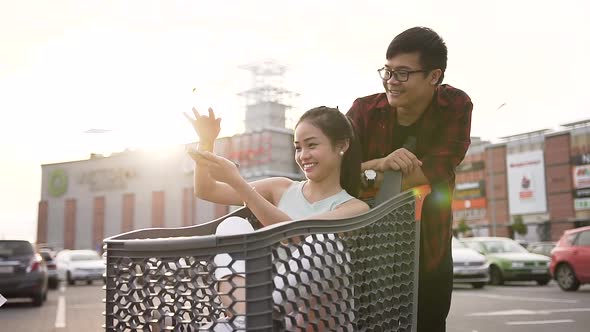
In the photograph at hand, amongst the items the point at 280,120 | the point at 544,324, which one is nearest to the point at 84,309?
the point at 544,324

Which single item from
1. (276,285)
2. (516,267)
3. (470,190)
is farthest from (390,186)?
(470,190)

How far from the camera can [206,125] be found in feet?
7.40

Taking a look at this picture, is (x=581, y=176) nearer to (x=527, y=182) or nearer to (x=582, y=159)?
(x=582, y=159)

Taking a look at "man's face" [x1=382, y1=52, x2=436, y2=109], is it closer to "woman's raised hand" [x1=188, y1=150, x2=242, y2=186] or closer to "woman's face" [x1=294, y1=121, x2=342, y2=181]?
"woman's face" [x1=294, y1=121, x2=342, y2=181]

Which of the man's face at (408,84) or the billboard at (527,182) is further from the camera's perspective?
the billboard at (527,182)

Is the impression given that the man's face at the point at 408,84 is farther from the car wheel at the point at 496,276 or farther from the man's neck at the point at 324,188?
the car wheel at the point at 496,276

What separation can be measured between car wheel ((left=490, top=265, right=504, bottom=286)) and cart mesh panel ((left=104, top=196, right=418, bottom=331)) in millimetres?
16549

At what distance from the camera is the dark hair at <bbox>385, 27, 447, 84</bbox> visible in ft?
8.30

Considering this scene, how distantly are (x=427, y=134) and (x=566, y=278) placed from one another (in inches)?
555

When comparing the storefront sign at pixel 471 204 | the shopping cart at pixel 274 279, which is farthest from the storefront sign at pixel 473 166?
the shopping cart at pixel 274 279

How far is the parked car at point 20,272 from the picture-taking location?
13.6 metres

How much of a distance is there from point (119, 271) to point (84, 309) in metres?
11.1

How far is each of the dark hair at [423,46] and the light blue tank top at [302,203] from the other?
53 centimetres

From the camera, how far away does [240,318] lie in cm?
176
